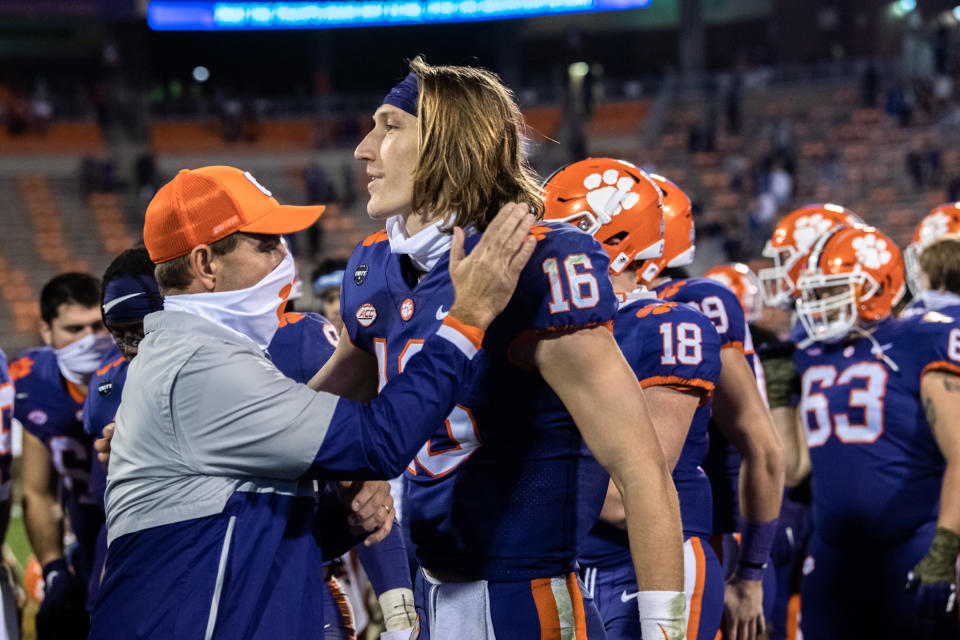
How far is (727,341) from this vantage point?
3338mm

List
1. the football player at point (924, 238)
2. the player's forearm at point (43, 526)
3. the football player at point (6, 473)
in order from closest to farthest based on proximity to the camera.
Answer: the football player at point (6, 473), the player's forearm at point (43, 526), the football player at point (924, 238)

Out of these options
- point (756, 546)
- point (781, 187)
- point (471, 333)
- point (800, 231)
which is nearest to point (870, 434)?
point (756, 546)

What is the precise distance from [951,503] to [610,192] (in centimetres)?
199

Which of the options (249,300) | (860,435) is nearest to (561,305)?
(249,300)

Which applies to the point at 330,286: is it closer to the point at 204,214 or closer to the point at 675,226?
the point at 675,226

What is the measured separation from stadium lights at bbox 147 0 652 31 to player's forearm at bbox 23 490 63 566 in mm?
25507

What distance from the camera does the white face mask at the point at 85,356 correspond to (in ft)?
14.8

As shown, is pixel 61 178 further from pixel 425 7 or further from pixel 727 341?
pixel 727 341

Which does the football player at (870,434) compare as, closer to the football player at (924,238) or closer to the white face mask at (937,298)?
the white face mask at (937,298)

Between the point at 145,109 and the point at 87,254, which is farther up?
the point at 145,109

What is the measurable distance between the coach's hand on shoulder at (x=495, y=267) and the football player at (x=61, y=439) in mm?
2904

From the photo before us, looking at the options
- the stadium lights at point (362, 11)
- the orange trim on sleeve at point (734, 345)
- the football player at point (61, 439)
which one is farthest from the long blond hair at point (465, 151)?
the stadium lights at point (362, 11)

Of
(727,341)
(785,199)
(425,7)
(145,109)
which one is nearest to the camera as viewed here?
(727,341)

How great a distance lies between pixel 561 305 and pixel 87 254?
2299 centimetres
